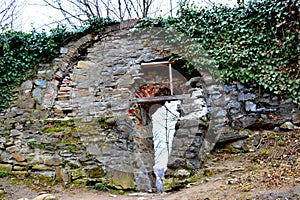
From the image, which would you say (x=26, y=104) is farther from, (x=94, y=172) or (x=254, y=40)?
(x=254, y=40)

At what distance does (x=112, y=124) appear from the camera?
418 cm

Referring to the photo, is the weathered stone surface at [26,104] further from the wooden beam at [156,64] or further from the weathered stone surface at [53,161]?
the wooden beam at [156,64]

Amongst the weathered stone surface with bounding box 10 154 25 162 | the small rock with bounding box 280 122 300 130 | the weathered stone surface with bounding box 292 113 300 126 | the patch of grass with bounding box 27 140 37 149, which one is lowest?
the weathered stone surface with bounding box 10 154 25 162

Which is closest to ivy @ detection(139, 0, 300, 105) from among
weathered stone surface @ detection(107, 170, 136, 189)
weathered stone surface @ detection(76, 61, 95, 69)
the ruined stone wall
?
the ruined stone wall

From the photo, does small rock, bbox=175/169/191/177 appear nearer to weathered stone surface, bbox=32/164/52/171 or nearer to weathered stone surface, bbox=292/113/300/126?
weathered stone surface, bbox=292/113/300/126

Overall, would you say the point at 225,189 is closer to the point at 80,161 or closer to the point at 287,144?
the point at 287,144

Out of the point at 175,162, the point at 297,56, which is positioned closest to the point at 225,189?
the point at 175,162

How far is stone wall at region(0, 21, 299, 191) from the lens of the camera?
12.9 feet

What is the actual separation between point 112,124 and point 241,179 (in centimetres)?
214

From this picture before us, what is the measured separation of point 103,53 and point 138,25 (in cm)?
92

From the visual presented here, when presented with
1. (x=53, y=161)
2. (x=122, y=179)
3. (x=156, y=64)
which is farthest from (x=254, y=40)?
(x=53, y=161)

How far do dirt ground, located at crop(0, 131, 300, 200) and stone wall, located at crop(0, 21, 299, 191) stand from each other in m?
0.20

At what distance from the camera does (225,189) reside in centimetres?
280

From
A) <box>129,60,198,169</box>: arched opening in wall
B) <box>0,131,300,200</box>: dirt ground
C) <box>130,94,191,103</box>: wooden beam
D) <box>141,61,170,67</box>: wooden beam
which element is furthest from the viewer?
<box>141,61,170,67</box>: wooden beam
